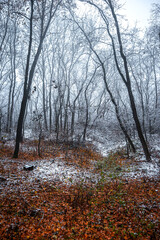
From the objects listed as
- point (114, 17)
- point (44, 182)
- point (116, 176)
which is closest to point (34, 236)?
point (44, 182)

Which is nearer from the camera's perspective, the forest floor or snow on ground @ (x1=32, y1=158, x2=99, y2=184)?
the forest floor

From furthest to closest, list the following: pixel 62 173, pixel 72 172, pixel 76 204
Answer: pixel 72 172, pixel 62 173, pixel 76 204

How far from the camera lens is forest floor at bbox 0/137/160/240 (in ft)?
10.8

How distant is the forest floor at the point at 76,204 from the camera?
3.28 m

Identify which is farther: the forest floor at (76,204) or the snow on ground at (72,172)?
the snow on ground at (72,172)

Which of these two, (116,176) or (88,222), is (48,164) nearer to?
(116,176)

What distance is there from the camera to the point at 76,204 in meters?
4.42

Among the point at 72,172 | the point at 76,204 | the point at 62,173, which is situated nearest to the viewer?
the point at 76,204

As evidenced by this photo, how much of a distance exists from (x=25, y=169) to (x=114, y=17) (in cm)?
1060

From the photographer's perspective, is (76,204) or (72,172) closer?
(76,204)

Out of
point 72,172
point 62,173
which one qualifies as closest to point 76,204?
point 62,173

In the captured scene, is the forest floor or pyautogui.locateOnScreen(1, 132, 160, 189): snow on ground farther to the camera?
pyautogui.locateOnScreen(1, 132, 160, 189): snow on ground

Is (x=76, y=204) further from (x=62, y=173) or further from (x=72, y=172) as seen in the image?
(x=72, y=172)

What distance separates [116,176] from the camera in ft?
22.0
